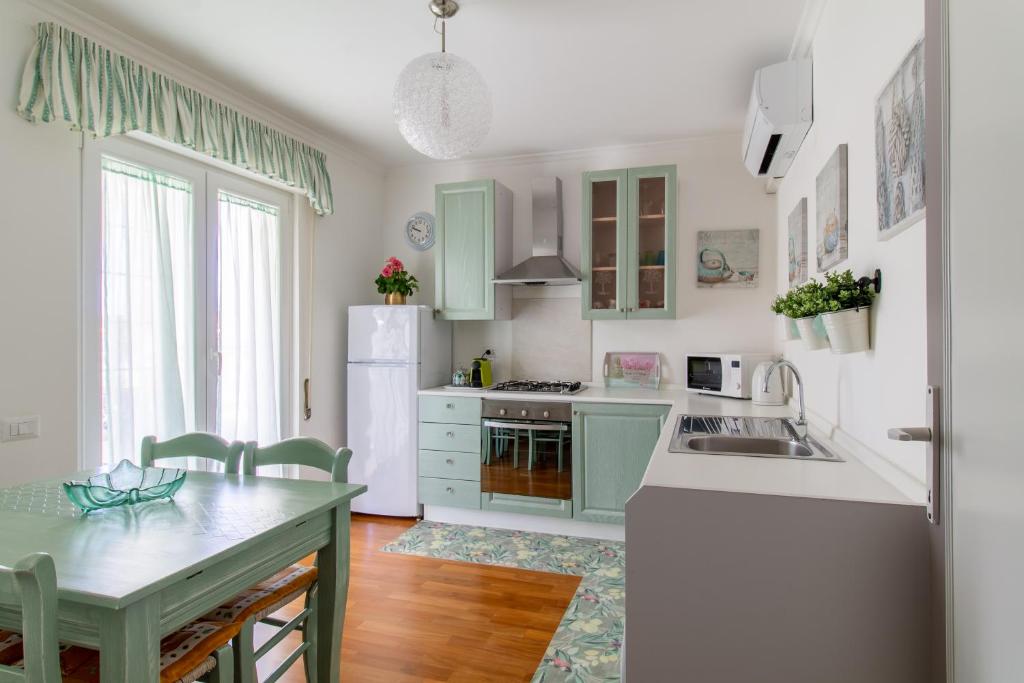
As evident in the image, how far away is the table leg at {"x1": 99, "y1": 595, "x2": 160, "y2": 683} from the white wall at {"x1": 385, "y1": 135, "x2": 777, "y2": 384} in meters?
3.29

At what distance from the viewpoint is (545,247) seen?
4.04m

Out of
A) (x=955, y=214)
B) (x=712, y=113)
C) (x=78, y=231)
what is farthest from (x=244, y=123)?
(x=955, y=214)

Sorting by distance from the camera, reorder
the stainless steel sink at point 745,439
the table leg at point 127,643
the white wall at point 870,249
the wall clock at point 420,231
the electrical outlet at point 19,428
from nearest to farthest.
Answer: the table leg at point 127,643 < the white wall at point 870,249 < the stainless steel sink at point 745,439 < the electrical outlet at point 19,428 < the wall clock at point 420,231

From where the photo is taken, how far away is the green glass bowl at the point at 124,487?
155 cm

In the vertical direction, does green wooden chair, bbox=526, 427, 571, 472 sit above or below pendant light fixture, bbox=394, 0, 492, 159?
below

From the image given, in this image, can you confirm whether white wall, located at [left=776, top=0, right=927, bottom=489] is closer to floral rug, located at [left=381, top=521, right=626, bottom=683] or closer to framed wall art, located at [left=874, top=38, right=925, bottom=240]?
framed wall art, located at [left=874, top=38, right=925, bottom=240]

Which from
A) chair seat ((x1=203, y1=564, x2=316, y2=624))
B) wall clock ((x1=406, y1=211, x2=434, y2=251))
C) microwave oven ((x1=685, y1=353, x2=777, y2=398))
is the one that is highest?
wall clock ((x1=406, y1=211, x2=434, y2=251))

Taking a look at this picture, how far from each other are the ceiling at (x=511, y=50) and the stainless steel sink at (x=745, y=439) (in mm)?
1798

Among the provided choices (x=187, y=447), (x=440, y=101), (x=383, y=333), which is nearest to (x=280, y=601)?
(x=187, y=447)

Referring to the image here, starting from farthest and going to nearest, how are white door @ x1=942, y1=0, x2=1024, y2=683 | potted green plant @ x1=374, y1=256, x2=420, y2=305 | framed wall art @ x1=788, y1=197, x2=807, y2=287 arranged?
potted green plant @ x1=374, y1=256, x2=420, y2=305
framed wall art @ x1=788, y1=197, x2=807, y2=287
white door @ x1=942, y1=0, x2=1024, y2=683

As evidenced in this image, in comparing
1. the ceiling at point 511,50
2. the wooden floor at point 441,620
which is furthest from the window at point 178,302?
the wooden floor at point 441,620

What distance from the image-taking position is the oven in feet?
11.7

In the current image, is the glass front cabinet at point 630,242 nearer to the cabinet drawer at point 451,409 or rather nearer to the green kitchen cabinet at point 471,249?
the green kitchen cabinet at point 471,249

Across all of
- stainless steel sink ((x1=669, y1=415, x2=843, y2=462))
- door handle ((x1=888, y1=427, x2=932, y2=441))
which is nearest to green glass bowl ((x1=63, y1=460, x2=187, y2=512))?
stainless steel sink ((x1=669, y1=415, x2=843, y2=462))
